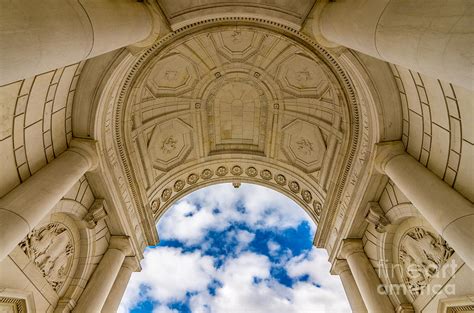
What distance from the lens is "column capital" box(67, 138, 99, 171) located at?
747 centimetres

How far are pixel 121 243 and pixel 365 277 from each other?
8.75 meters

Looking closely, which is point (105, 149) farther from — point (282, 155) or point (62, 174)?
point (282, 155)

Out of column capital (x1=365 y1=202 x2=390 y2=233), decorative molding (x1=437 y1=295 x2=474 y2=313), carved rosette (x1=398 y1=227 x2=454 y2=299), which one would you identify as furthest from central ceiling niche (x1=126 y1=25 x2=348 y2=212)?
decorative molding (x1=437 y1=295 x2=474 y2=313)

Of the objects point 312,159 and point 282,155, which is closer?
point 312,159

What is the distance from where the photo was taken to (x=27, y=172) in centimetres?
600

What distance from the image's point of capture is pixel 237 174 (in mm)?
15422

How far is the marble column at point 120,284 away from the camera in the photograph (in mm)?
9094

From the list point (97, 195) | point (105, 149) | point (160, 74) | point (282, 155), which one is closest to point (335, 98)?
point (282, 155)

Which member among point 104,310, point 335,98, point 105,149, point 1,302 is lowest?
point 1,302

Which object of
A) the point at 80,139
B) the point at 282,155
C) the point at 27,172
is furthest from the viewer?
the point at 282,155

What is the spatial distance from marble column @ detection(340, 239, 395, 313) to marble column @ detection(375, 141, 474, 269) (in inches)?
139

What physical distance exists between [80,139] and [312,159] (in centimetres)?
988

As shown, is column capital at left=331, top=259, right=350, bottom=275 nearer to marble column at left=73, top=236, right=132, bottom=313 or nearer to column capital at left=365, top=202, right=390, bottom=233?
column capital at left=365, top=202, right=390, bottom=233

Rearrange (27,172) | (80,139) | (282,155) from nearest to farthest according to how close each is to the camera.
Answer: (27,172) < (80,139) < (282,155)
